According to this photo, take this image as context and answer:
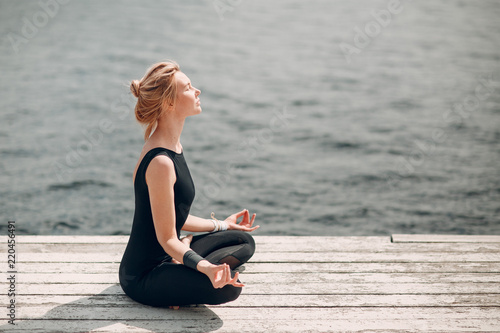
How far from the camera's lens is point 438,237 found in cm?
454

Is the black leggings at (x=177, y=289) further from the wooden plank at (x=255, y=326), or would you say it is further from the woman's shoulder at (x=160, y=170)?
the woman's shoulder at (x=160, y=170)

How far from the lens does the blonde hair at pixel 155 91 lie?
332 cm

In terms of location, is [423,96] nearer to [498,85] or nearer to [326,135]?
[498,85]

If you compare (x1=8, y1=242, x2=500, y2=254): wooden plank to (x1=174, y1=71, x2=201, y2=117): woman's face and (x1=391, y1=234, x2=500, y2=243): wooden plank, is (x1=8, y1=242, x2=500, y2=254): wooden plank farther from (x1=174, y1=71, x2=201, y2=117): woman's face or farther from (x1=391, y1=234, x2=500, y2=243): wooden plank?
(x1=174, y1=71, x2=201, y2=117): woman's face

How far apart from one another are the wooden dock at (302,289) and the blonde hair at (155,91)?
1126 millimetres

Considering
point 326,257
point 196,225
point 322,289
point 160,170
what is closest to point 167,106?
point 160,170

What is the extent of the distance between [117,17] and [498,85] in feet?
37.9

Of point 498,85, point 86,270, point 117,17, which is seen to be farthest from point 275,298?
point 117,17

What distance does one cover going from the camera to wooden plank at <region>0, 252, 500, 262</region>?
4.10m

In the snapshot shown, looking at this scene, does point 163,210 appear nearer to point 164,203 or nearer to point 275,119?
point 164,203
